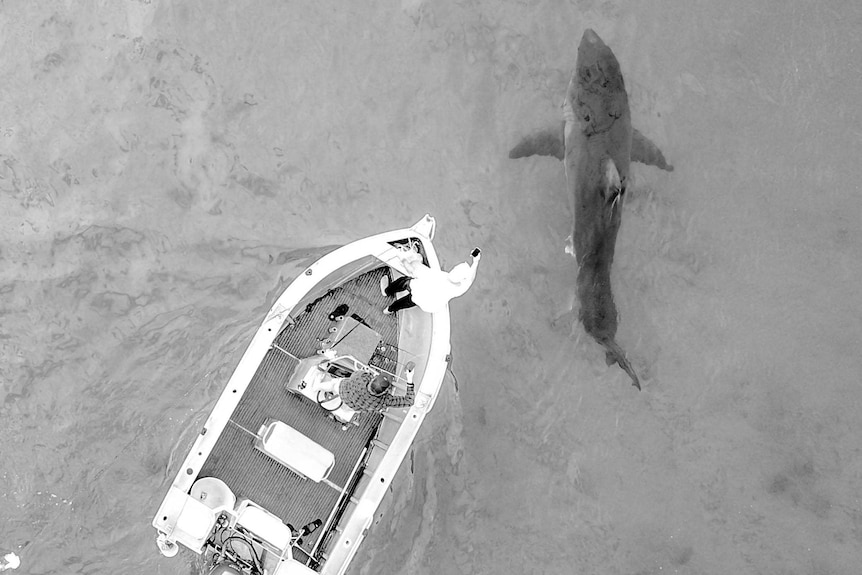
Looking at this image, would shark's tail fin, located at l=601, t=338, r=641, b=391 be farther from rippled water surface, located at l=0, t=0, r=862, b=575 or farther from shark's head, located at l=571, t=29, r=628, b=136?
shark's head, located at l=571, t=29, r=628, b=136

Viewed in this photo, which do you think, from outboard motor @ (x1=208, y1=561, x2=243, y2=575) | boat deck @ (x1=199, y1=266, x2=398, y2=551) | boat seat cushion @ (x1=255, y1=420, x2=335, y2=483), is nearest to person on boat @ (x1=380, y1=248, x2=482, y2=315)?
boat deck @ (x1=199, y1=266, x2=398, y2=551)

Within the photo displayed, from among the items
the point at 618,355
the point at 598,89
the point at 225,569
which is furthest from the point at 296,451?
the point at 598,89

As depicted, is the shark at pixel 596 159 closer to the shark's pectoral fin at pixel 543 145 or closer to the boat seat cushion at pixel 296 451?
the shark's pectoral fin at pixel 543 145

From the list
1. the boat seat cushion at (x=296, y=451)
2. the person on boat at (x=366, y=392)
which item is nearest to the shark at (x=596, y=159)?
the person on boat at (x=366, y=392)

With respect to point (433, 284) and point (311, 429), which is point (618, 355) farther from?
point (311, 429)

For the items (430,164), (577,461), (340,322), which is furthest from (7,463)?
(577,461)

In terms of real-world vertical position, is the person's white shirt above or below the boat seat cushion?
above

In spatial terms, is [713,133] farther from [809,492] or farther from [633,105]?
[809,492]
